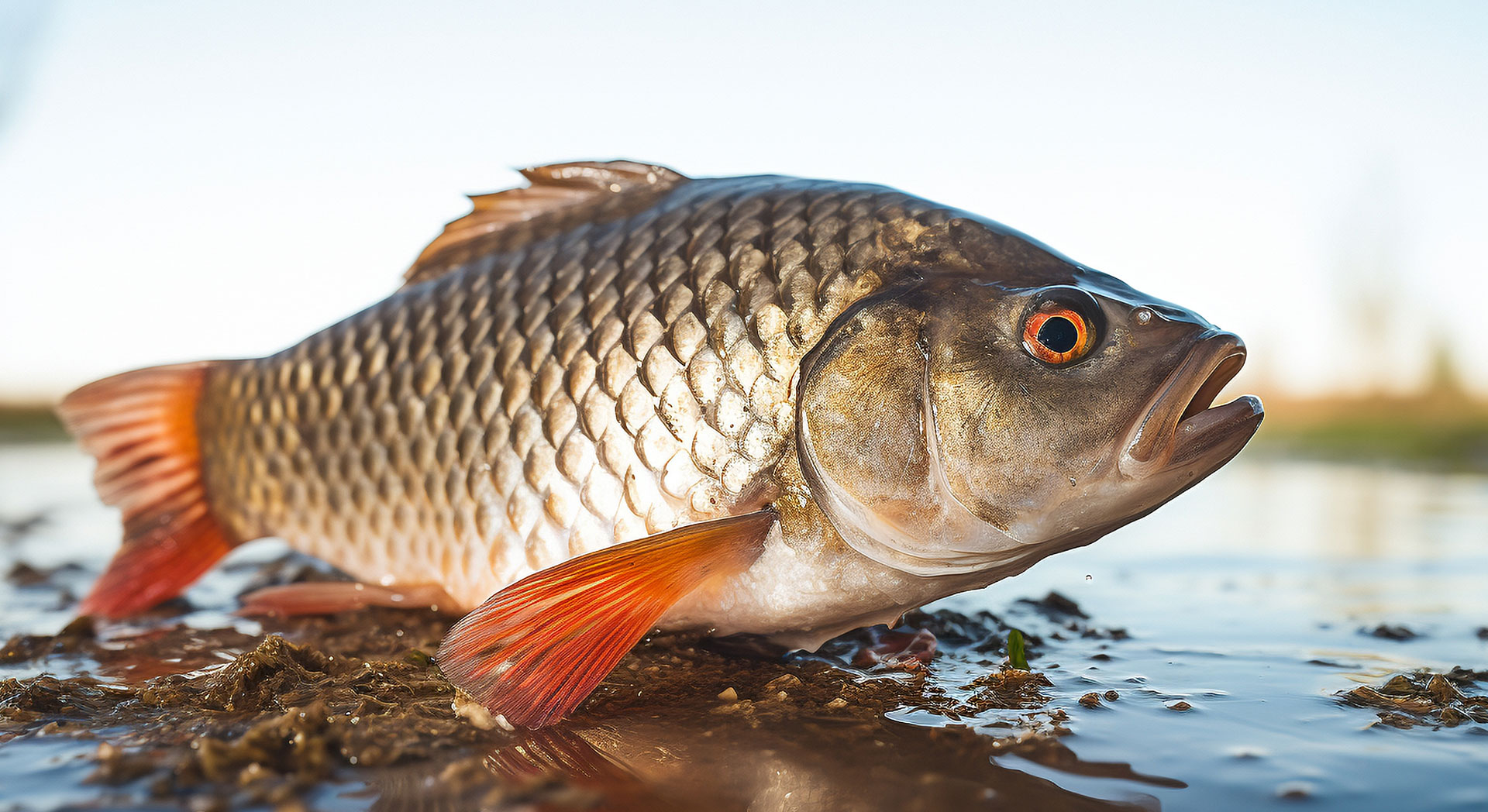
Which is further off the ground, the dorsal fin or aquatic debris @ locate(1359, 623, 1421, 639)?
the dorsal fin

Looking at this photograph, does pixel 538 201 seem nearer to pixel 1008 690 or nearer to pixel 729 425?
pixel 729 425

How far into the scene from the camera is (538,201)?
359 centimetres

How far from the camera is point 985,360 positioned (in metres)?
2.39

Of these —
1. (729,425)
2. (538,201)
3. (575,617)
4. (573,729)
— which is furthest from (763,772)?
(538,201)

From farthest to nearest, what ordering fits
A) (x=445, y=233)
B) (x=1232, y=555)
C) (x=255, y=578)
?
(x=1232, y=555), (x=255, y=578), (x=445, y=233)

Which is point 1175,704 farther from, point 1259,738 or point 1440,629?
point 1440,629

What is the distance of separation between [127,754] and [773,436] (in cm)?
158

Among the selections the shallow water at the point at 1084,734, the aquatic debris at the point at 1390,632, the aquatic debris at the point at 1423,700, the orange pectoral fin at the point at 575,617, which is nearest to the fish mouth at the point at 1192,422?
the shallow water at the point at 1084,734

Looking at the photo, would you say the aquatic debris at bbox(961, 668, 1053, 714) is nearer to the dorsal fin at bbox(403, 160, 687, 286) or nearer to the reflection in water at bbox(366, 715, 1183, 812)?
the reflection in water at bbox(366, 715, 1183, 812)

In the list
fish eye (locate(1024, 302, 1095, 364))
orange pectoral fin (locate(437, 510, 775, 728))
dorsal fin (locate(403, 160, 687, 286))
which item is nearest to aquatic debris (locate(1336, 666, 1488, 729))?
fish eye (locate(1024, 302, 1095, 364))

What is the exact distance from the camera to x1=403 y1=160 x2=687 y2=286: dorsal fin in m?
3.44

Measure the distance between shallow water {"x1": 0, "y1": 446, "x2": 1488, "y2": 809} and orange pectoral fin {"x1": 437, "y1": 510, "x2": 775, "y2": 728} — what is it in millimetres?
133

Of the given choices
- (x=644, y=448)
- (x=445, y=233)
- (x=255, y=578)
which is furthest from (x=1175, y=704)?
(x=255, y=578)

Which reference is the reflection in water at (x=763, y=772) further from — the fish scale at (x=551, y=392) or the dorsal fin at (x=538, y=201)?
the dorsal fin at (x=538, y=201)
